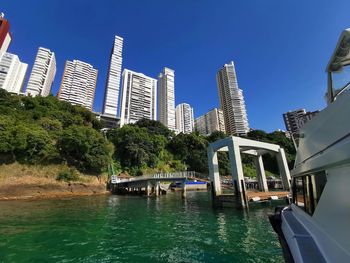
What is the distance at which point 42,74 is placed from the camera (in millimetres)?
115312

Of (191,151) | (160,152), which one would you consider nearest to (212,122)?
(191,151)

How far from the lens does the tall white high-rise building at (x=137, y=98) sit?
107 metres

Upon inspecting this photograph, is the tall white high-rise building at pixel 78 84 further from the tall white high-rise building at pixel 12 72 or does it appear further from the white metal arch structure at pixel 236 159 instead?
the white metal arch structure at pixel 236 159

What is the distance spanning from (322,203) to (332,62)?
2829 mm

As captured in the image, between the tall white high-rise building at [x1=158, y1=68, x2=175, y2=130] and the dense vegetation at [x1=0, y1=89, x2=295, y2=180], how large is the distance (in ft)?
148

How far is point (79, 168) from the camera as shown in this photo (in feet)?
126

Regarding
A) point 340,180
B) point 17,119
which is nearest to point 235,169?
point 340,180

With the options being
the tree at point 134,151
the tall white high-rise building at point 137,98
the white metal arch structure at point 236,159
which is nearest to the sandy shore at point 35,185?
the tree at point 134,151

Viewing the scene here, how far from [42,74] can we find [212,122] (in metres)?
107

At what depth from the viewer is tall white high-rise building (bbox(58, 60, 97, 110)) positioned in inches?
4343

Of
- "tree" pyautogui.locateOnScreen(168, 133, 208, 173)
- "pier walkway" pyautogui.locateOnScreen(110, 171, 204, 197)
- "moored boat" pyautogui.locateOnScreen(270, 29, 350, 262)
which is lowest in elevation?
"moored boat" pyautogui.locateOnScreen(270, 29, 350, 262)

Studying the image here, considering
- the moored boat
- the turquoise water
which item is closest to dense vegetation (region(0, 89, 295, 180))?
the turquoise water

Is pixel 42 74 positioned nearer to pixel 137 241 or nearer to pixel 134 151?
pixel 134 151

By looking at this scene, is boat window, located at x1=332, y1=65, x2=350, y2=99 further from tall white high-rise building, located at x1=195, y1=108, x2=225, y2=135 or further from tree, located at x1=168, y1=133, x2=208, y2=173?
tall white high-rise building, located at x1=195, y1=108, x2=225, y2=135
